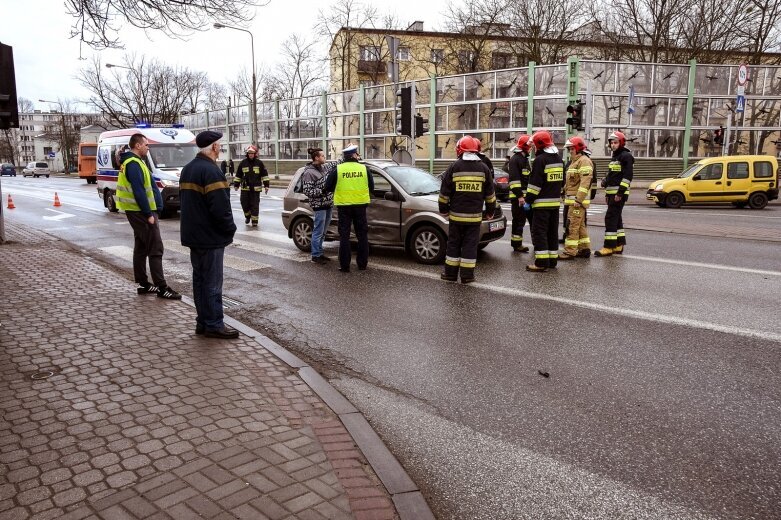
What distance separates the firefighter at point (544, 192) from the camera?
27.9 feet

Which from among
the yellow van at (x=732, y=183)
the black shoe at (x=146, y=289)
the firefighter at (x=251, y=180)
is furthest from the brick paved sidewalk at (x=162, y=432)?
the yellow van at (x=732, y=183)

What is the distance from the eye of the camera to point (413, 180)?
9859 millimetres

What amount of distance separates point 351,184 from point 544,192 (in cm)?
284

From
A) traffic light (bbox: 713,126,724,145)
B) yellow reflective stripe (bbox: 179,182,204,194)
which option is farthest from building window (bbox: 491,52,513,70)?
yellow reflective stripe (bbox: 179,182,204,194)

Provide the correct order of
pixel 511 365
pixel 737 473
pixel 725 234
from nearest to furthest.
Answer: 1. pixel 737 473
2. pixel 511 365
3. pixel 725 234

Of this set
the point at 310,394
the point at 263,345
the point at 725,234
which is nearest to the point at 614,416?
the point at 310,394

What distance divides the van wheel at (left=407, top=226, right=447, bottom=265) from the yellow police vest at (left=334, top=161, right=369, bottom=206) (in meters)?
1.11

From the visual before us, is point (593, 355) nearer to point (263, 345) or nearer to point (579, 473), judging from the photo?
point (579, 473)

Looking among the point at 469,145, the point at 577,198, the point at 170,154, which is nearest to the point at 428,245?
the point at 469,145

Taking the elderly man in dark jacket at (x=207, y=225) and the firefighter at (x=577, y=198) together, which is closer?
the elderly man in dark jacket at (x=207, y=225)

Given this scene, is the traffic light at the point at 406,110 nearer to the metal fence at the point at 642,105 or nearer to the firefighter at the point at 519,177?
the metal fence at the point at 642,105

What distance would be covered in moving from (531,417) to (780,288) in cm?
509

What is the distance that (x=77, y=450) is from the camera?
3.30m

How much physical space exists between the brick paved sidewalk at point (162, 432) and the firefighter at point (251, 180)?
332 inches
